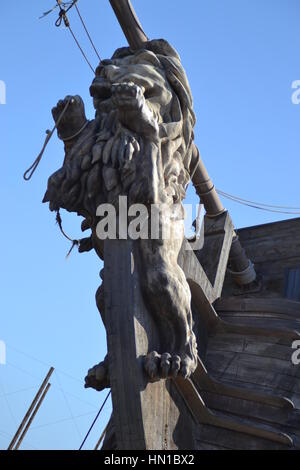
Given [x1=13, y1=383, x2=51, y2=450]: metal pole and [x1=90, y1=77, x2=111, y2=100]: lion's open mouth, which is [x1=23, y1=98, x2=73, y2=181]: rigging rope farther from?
[x1=13, y1=383, x2=51, y2=450]: metal pole

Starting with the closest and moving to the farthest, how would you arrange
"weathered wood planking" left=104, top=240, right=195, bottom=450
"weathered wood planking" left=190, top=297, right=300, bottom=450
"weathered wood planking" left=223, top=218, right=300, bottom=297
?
"weathered wood planking" left=104, top=240, right=195, bottom=450, "weathered wood planking" left=190, top=297, right=300, bottom=450, "weathered wood planking" left=223, top=218, right=300, bottom=297

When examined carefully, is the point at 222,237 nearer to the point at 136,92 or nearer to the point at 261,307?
the point at 261,307

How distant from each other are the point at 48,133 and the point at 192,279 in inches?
77.1

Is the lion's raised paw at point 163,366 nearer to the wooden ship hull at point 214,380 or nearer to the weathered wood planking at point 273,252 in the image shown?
the wooden ship hull at point 214,380

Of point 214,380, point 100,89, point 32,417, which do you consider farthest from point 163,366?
point 32,417

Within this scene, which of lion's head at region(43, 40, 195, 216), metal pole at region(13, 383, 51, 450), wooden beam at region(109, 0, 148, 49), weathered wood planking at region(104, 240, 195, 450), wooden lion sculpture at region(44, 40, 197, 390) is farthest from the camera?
metal pole at region(13, 383, 51, 450)

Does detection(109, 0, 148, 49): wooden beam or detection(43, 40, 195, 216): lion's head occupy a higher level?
detection(109, 0, 148, 49): wooden beam

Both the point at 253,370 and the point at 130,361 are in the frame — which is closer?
the point at 130,361

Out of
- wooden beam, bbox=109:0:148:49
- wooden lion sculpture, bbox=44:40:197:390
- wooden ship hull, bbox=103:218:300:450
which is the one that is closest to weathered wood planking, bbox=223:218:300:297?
wooden ship hull, bbox=103:218:300:450

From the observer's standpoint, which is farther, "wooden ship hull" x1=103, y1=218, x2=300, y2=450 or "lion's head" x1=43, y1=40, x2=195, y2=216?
"lion's head" x1=43, y1=40, x2=195, y2=216

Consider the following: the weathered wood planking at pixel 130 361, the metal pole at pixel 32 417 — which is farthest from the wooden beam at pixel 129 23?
the metal pole at pixel 32 417

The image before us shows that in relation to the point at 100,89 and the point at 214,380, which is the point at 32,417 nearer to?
the point at 214,380

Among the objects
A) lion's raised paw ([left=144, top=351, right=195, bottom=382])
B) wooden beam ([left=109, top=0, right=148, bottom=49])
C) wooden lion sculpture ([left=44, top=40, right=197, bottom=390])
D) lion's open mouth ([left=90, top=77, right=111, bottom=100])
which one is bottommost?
lion's raised paw ([left=144, top=351, right=195, bottom=382])
